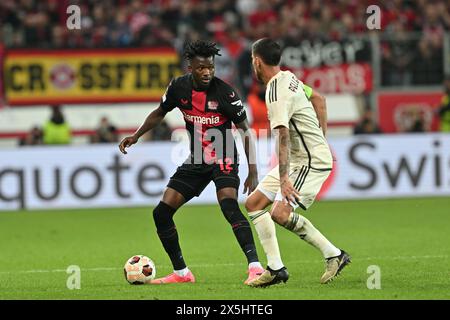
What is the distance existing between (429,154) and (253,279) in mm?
10189

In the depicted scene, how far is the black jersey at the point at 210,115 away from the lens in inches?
374

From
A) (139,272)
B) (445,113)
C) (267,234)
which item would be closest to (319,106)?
(267,234)

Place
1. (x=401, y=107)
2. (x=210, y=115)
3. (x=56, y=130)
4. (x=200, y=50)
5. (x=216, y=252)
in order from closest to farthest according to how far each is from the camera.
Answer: (x=200, y=50), (x=210, y=115), (x=216, y=252), (x=56, y=130), (x=401, y=107)

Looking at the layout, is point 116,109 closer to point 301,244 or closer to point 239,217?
point 301,244

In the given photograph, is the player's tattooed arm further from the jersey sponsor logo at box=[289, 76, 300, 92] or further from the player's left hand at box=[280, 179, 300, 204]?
the jersey sponsor logo at box=[289, 76, 300, 92]

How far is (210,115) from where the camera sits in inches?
375

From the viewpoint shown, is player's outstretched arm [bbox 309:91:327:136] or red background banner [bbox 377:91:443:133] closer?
player's outstretched arm [bbox 309:91:327:136]

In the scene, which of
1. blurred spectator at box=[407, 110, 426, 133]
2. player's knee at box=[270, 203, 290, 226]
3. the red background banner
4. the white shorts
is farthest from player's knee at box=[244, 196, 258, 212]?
the red background banner

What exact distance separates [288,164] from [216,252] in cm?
381

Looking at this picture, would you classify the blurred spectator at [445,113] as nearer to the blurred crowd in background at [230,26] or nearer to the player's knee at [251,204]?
the blurred crowd in background at [230,26]

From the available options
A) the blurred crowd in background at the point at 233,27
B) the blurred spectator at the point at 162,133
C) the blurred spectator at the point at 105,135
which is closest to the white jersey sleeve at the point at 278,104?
the blurred spectator at the point at 105,135

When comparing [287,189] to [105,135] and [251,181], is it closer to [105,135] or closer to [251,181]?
[251,181]

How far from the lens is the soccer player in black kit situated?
31.1 feet
